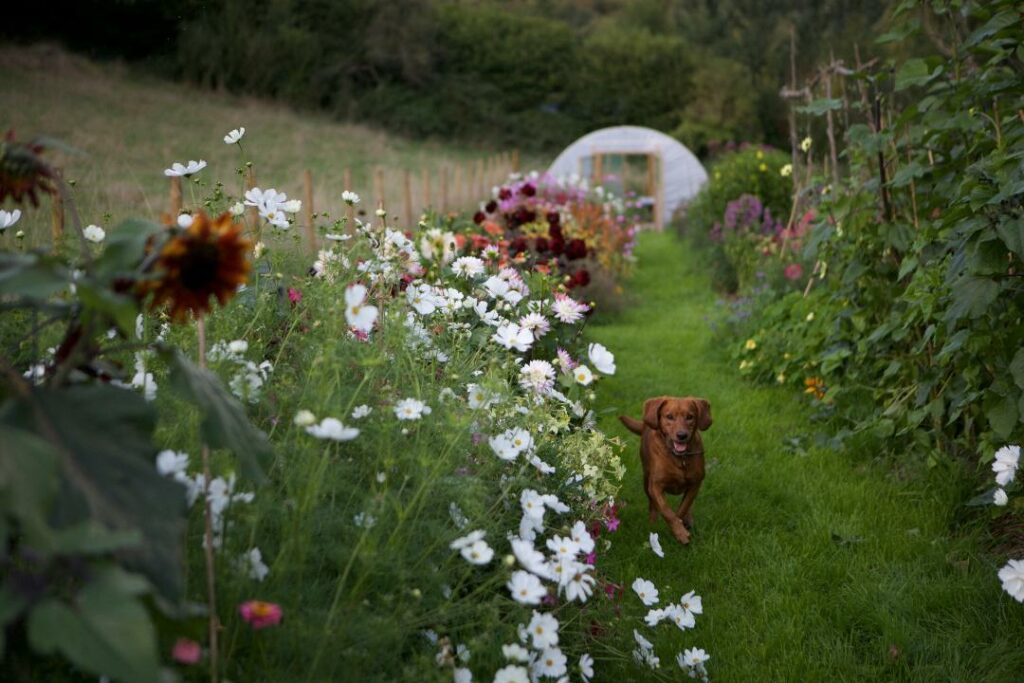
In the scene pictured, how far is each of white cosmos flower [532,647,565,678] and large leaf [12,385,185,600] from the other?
1100 millimetres

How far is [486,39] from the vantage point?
1204 inches

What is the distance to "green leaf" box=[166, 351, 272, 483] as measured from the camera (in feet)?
4.71

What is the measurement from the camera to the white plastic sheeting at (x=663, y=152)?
720 inches

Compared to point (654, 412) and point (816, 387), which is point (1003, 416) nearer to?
point (654, 412)

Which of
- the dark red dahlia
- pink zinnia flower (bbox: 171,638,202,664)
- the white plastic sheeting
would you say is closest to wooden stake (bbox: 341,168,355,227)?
the dark red dahlia

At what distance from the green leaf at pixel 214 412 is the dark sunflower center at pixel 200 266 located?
127 mm

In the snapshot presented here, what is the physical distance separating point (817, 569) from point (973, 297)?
1.13 metres

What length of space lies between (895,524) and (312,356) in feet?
8.21

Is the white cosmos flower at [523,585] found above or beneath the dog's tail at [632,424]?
above

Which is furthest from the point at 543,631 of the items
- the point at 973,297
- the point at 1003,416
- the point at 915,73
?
the point at 915,73

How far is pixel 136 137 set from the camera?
8.51 m

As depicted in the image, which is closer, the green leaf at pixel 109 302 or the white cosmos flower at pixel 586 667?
the green leaf at pixel 109 302

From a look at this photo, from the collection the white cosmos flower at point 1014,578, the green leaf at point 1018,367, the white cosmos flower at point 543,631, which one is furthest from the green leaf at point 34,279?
the green leaf at point 1018,367

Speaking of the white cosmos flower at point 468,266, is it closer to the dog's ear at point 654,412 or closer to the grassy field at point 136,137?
the dog's ear at point 654,412
